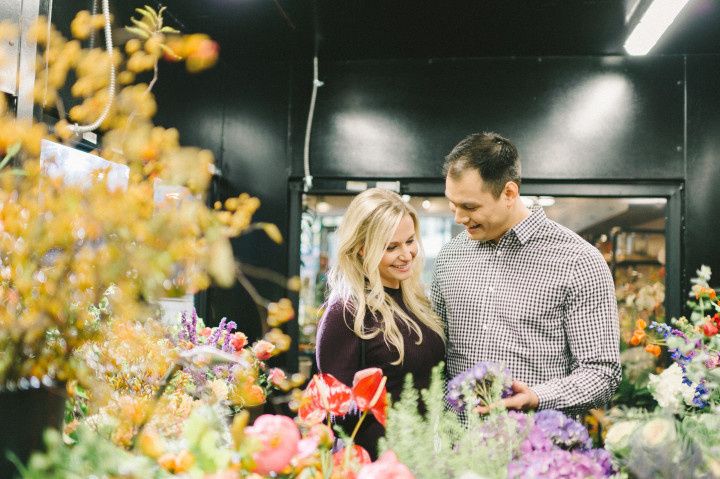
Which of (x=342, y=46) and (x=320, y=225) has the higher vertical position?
(x=342, y=46)

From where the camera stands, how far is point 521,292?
2.02 metres

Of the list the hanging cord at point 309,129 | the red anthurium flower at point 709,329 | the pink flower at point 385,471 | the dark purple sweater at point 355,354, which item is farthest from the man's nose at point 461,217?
the hanging cord at point 309,129

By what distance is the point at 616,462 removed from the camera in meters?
0.91

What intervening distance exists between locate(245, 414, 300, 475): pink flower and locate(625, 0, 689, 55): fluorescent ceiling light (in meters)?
2.57

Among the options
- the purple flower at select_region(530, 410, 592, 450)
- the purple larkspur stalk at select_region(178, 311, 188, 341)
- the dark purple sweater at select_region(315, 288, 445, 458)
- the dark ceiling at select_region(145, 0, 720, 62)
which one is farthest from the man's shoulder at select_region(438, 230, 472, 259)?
the purple flower at select_region(530, 410, 592, 450)

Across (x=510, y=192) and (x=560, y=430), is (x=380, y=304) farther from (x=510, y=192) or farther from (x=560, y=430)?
(x=560, y=430)

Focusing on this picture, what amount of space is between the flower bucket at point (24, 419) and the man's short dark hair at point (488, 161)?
57.7 inches

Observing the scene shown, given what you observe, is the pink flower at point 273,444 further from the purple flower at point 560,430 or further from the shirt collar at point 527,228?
the shirt collar at point 527,228

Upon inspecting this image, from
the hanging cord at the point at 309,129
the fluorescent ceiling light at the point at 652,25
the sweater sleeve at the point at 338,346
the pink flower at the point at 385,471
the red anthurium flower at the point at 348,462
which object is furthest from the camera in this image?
the hanging cord at the point at 309,129

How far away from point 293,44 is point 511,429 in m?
3.04

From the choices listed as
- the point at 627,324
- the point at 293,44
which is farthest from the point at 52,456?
the point at 627,324

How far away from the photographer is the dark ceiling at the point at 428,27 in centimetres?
293

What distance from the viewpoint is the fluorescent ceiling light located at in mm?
2652

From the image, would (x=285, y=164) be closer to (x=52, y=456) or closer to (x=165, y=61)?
(x=165, y=61)
